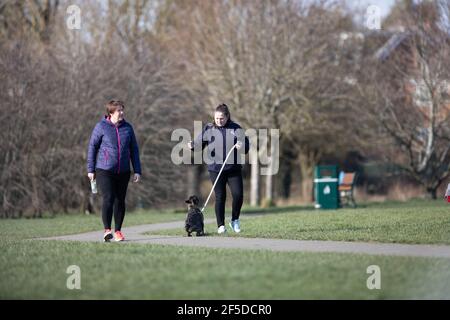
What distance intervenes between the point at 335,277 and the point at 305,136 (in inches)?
1089

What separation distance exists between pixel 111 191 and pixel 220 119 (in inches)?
83.7

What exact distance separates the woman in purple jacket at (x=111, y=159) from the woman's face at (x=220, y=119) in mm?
1458

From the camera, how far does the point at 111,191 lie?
1155 centimetres

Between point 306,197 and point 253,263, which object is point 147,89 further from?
point 253,263

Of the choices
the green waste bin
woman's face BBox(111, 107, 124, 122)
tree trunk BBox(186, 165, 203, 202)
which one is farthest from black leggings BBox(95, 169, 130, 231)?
tree trunk BBox(186, 165, 203, 202)

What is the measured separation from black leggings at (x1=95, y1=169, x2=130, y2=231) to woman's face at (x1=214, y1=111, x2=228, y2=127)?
1694 mm

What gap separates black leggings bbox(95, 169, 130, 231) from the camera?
1152 centimetres

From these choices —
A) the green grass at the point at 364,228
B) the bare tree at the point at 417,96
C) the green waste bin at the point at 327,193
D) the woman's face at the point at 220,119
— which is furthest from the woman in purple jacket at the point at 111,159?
the bare tree at the point at 417,96

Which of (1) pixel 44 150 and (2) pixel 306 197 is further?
(2) pixel 306 197

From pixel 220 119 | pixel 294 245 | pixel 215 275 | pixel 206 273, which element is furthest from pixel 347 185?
pixel 215 275

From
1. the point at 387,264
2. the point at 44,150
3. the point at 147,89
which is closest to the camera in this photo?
the point at 387,264

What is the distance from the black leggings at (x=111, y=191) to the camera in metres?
11.5

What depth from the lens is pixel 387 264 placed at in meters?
8.72
